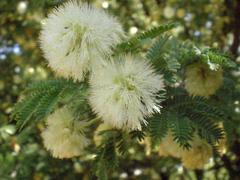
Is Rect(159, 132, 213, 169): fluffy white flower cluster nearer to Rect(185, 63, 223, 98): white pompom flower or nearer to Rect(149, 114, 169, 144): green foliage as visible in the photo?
Rect(185, 63, 223, 98): white pompom flower

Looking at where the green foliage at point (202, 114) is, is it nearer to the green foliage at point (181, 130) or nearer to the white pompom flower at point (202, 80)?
the green foliage at point (181, 130)

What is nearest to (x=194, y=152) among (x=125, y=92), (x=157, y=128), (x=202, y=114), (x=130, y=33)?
(x=202, y=114)

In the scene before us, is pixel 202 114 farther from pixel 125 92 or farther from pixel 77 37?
pixel 77 37

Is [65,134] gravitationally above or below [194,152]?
above

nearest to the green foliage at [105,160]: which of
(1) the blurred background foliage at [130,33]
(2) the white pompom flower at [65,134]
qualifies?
(2) the white pompom flower at [65,134]

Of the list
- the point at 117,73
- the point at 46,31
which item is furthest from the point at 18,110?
the point at 117,73

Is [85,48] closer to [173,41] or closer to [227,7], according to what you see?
[173,41]

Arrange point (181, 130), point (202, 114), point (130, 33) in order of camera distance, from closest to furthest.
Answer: point (181, 130) < point (202, 114) < point (130, 33)
